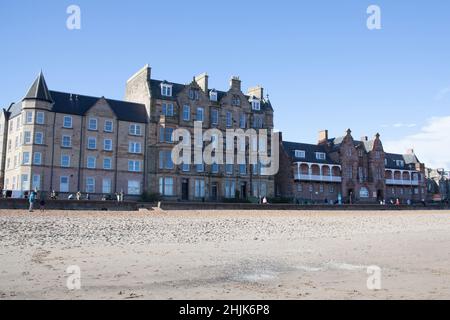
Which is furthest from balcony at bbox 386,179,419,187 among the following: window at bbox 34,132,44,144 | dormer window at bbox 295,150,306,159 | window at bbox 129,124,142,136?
window at bbox 34,132,44,144

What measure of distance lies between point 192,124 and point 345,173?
97.8 feet

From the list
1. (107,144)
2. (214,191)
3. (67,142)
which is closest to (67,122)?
(67,142)

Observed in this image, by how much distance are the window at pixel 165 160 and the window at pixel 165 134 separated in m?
1.47

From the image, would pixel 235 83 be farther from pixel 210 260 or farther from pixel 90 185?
pixel 210 260

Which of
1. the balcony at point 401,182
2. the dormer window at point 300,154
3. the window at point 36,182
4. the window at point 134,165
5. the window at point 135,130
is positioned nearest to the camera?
the window at point 36,182

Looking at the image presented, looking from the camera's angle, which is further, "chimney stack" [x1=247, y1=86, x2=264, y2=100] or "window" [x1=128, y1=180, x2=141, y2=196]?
"chimney stack" [x1=247, y1=86, x2=264, y2=100]

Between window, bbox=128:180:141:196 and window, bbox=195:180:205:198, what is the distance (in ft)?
23.5

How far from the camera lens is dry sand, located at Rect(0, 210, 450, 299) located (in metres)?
10.7

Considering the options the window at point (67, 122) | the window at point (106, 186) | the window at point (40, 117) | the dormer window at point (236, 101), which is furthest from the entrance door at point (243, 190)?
the window at point (40, 117)

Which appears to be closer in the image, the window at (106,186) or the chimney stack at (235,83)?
the window at (106,186)

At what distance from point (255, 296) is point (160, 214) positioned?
25.1 m

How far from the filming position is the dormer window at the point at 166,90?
5600cm

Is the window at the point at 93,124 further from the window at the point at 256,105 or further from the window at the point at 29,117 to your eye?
the window at the point at 256,105

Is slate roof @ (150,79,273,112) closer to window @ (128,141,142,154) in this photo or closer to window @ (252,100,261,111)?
window @ (252,100,261,111)
